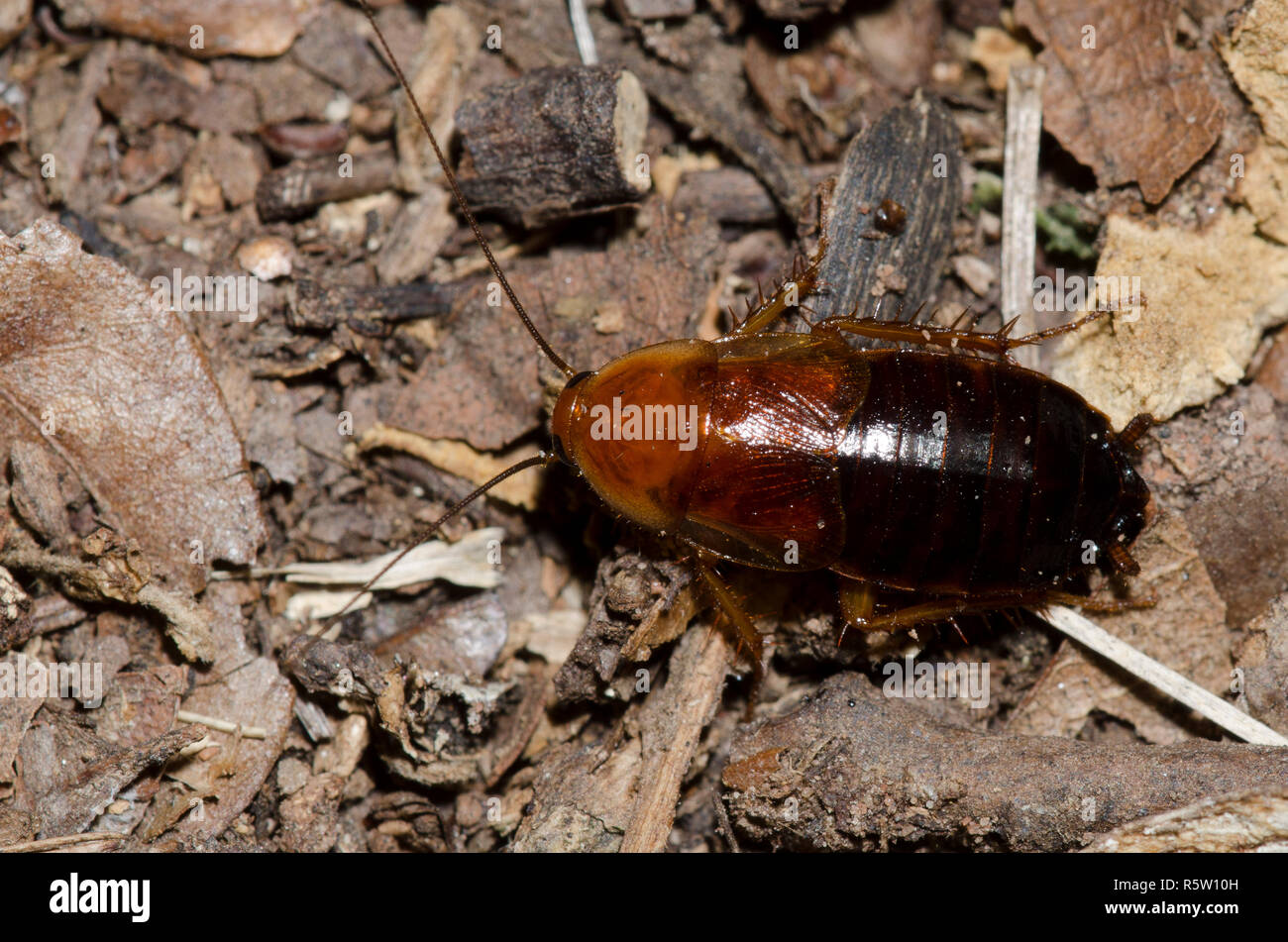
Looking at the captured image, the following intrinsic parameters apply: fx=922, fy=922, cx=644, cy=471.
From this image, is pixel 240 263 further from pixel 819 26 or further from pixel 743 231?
pixel 819 26

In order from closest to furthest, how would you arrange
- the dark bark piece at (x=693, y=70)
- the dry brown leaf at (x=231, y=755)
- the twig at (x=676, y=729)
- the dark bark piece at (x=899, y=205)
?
the twig at (x=676, y=729) < the dry brown leaf at (x=231, y=755) < the dark bark piece at (x=899, y=205) < the dark bark piece at (x=693, y=70)

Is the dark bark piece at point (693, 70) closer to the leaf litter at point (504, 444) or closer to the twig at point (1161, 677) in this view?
the leaf litter at point (504, 444)

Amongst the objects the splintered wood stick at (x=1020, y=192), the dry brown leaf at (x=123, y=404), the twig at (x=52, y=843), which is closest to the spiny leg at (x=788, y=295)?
the splintered wood stick at (x=1020, y=192)

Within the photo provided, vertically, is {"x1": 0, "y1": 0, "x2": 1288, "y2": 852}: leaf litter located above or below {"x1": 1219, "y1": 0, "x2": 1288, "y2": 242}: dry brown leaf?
below

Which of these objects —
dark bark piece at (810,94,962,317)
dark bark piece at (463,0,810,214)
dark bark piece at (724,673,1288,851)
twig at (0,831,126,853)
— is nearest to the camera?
dark bark piece at (724,673,1288,851)

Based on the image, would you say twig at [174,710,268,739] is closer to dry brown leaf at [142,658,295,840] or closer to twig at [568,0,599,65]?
dry brown leaf at [142,658,295,840]

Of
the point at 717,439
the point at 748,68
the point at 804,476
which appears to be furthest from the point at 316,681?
the point at 748,68

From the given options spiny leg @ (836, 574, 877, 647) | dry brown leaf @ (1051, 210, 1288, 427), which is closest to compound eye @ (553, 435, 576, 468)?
spiny leg @ (836, 574, 877, 647)
